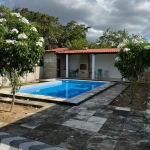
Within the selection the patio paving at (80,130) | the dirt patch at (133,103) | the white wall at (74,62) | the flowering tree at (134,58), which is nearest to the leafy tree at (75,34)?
the white wall at (74,62)

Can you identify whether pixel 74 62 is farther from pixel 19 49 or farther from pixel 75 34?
pixel 19 49

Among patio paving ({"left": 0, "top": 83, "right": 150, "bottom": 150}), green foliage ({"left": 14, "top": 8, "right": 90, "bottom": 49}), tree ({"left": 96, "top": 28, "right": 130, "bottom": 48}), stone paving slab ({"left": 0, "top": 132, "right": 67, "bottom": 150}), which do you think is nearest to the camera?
stone paving slab ({"left": 0, "top": 132, "right": 67, "bottom": 150})

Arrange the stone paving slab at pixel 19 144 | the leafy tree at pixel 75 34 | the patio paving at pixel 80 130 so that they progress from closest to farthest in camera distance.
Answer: the stone paving slab at pixel 19 144 → the patio paving at pixel 80 130 → the leafy tree at pixel 75 34

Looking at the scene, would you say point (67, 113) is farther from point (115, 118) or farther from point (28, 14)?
point (28, 14)

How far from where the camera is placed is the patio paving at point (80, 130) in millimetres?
3273

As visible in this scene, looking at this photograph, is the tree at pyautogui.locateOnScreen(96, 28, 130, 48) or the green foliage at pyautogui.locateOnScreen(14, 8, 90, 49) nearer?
the green foliage at pyautogui.locateOnScreen(14, 8, 90, 49)

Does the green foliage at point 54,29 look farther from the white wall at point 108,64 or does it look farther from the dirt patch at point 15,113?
the dirt patch at point 15,113

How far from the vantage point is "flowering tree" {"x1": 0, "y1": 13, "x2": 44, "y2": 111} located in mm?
4884

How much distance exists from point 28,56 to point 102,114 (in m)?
3.15

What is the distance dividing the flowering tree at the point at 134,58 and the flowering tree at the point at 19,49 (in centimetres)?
354

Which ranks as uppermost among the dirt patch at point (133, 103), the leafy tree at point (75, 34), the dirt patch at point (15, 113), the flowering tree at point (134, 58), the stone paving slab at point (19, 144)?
the leafy tree at point (75, 34)

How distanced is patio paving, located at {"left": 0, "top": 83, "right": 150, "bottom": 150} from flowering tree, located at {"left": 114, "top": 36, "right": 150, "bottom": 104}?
1.93m

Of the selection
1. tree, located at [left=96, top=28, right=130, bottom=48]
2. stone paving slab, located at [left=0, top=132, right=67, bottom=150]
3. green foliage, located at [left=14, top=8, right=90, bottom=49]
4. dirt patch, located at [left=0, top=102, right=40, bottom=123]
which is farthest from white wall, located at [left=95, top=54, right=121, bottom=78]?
stone paving slab, located at [left=0, top=132, right=67, bottom=150]

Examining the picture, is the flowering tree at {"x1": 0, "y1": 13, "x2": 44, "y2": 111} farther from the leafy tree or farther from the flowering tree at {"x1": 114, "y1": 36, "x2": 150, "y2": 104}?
the leafy tree
